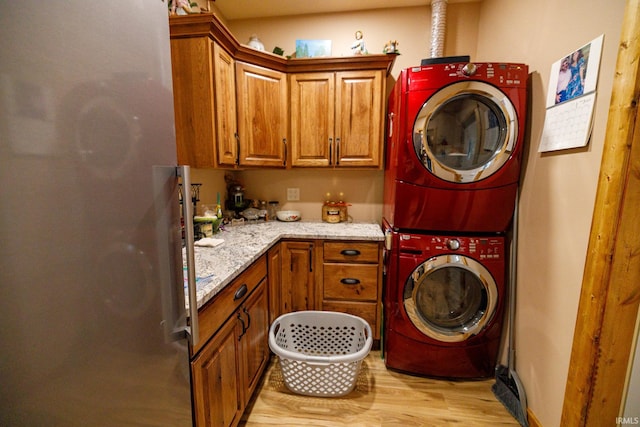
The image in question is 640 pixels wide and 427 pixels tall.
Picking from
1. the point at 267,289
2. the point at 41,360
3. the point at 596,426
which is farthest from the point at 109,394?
the point at 596,426

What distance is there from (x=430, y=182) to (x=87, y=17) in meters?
1.54

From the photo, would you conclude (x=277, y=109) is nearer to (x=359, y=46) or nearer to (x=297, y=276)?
(x=359, y=46)

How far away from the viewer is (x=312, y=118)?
2.06m

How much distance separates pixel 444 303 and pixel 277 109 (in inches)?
75.5

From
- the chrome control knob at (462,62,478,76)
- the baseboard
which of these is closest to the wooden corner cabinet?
the chrome control knob at (462,62,478,76)

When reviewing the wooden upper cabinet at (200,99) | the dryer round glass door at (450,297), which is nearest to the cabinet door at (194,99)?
the wooden upper cabinet at (200,99)

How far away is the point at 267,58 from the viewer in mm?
1904

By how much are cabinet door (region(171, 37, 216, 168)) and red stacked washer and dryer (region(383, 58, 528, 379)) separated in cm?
119

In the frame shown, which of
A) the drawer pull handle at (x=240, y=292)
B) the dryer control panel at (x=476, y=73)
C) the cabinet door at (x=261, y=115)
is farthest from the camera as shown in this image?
the cabinet door at (x=261, y=115)

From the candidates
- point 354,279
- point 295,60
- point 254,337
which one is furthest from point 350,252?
point 295,60

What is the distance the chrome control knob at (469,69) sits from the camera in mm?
1378

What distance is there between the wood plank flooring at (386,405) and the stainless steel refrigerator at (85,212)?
1014mm

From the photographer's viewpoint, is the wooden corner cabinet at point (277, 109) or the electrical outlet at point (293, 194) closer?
the wooden corner cabinet at point (277, 109)

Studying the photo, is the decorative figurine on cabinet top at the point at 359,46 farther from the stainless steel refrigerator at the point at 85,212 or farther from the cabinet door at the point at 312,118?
the stainless steel refrigerator at the point at 85,212
